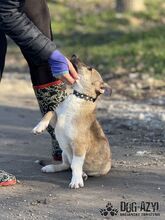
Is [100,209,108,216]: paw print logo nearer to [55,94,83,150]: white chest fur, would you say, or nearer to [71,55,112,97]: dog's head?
[55,94,83,150]: white chest fur

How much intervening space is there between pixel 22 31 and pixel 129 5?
13.9 metres

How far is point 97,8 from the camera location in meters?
19.6

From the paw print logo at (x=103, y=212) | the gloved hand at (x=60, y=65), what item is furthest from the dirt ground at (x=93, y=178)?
the gloved hand at (x=60, y=65)

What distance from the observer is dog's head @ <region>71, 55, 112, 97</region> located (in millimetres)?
5312

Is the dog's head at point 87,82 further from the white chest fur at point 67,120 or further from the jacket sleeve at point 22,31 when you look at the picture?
the jacket sleeve at point 22,31

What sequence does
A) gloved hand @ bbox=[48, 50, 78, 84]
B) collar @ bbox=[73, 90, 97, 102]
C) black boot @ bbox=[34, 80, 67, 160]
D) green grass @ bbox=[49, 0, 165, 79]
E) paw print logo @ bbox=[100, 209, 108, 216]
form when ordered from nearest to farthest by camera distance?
paw print logo @ bbox=[100, 209, 108, 216] < gloved hand @ bbox=[48, 50, 78, 84] < collar @ bbox=[73, 90, 97, 102] < black boot @ bbox=[34, 80, 67, 160] < green grass @ bbox=[49, 0, 165, 79]

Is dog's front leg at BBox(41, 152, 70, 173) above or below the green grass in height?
above

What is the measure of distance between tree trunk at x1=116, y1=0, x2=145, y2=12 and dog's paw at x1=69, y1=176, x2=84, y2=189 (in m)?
13.4

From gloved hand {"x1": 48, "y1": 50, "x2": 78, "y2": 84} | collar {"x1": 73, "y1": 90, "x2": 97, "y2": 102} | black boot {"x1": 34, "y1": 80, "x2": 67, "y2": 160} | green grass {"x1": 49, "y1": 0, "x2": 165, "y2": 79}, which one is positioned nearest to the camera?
gloved hand {"x1": 48, "y1": 50, "x2": 78, "y2": 84}

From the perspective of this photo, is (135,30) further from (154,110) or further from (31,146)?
(31,146)

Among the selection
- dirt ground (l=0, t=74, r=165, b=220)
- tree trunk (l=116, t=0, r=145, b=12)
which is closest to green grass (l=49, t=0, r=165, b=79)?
tree trunk (l=116, t=0, r=145, b=12)

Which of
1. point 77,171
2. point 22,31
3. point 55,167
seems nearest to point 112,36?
point 55,167

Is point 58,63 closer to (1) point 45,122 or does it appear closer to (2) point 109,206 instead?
(1) point 45,122

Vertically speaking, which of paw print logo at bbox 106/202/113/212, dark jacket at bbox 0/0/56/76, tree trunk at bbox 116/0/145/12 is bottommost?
tree trunk at bbox 116/0/145/12
